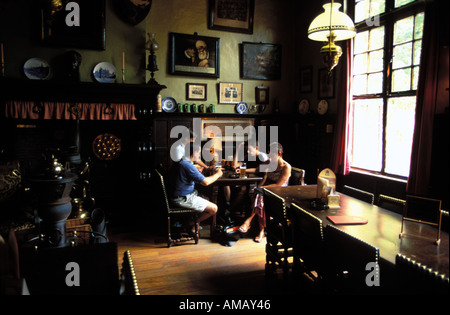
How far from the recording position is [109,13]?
523 cm

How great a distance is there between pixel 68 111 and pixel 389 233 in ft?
15.7

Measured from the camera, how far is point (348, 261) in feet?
6.33

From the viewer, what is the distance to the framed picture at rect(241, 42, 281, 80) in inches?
262

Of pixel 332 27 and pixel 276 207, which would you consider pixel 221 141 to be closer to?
pixel 276 207

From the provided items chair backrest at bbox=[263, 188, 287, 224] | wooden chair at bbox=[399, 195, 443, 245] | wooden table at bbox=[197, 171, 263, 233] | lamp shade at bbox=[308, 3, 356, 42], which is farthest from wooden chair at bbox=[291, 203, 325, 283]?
wooden table at bbox=[197, 171, 263, 233]

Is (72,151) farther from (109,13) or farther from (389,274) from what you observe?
(389,274)

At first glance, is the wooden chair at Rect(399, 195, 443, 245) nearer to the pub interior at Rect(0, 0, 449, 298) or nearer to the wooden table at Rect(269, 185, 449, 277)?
the pub interior at Rect(0, 0, 449, 298)

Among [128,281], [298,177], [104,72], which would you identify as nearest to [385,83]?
[298,177]

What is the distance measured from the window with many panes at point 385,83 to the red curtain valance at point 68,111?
12.6 ft

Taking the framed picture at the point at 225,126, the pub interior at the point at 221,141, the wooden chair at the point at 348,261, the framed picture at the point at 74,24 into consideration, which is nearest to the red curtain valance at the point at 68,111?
→ the pub interior at the point at 221,141

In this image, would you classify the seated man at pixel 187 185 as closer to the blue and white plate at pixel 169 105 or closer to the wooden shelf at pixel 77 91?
the wooden shelf at pixel 77 91

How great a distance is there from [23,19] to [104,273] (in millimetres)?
4794

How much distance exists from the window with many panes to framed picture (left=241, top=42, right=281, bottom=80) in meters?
1.90
